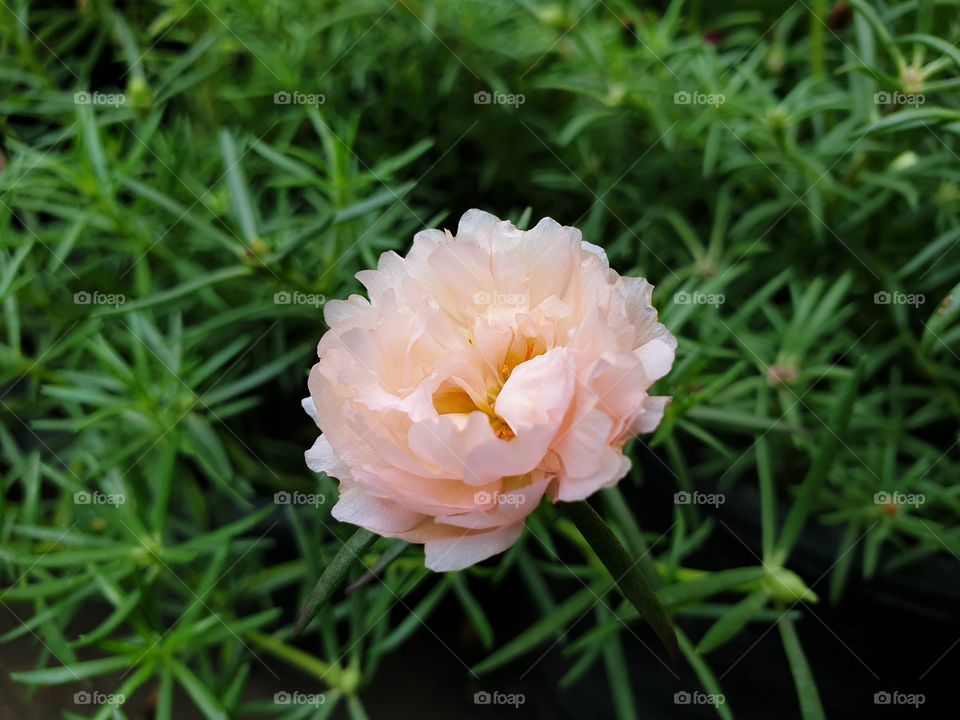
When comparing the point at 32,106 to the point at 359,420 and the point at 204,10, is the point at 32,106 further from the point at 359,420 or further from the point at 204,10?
the point at 359,420

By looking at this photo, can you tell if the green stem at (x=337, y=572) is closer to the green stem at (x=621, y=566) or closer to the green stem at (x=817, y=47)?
the green stem at (x=621, y=566)

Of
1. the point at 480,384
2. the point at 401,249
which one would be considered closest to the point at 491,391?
the point at 480,384

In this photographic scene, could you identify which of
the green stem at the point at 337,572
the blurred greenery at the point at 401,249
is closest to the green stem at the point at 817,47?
the blurred greenery at the point at 401,249

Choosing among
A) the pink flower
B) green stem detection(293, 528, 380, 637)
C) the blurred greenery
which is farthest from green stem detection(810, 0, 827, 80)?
green stem detection(293, 528, 380, 637)

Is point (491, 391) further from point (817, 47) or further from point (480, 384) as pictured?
point (817, 47)

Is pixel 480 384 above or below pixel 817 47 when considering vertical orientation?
below

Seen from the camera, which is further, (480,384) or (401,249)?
(401,249)
